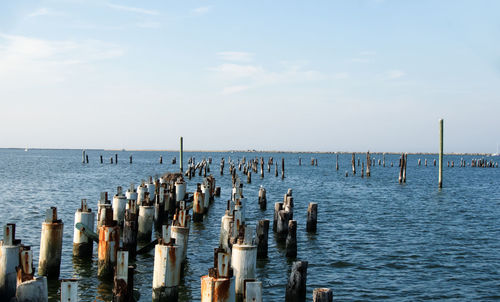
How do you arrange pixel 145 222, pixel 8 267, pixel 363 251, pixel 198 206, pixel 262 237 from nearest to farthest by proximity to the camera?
pixel 8 267, pixel 262 237, pixel 145 222, pixel 363 251, pixel 198 206

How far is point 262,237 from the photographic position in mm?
14062

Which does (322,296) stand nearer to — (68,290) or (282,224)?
(68,290)

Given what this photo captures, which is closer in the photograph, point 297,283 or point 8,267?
point 8,267

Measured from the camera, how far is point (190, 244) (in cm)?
1712

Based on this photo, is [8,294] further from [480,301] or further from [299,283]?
[480,301]

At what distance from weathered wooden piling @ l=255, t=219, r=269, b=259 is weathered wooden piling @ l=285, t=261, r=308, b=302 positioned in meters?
3.91

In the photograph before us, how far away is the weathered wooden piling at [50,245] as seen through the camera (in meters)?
11.0

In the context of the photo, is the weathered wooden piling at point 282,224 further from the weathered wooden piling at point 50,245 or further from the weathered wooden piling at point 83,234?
the weathered wooden piling at point 50,245

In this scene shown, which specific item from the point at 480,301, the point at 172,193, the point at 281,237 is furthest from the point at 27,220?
the point at 480,301

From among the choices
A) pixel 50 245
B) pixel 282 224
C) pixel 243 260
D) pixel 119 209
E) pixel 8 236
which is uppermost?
pixel 8 236

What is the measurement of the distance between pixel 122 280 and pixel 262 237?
252 inches

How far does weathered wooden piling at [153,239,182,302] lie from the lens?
8.80 metres

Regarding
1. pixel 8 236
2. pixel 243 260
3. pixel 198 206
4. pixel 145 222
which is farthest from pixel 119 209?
pixel 243 260

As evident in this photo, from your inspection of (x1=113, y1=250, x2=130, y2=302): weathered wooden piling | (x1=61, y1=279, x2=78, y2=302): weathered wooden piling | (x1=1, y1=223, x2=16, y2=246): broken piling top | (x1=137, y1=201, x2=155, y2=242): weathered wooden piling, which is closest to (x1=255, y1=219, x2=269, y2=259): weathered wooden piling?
(x1=137, y1=201, x2=155, y2=242): weathered wooden piling
